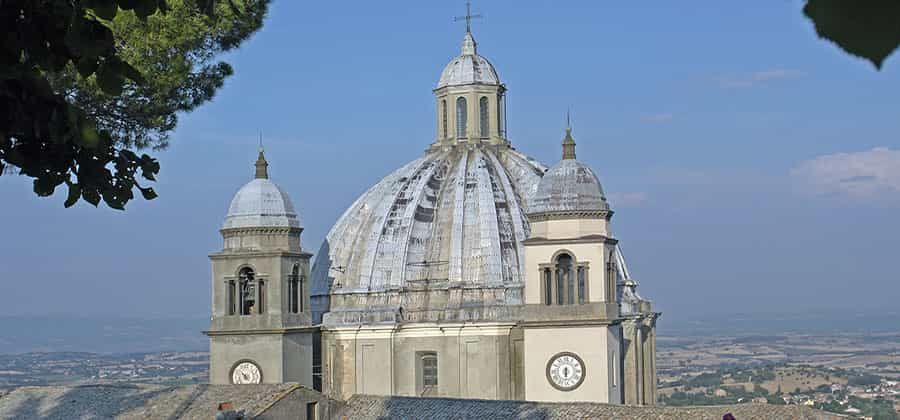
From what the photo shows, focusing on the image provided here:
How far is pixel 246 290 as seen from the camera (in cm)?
4056

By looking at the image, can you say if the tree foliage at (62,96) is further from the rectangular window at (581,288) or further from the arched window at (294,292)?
the arched window at (294,292)

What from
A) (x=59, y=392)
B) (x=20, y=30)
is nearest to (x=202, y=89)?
(x=20, y=30)

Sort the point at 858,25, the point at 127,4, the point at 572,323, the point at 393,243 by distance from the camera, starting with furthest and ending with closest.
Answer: the point at 393,243
the point at 572,323
the point at 127,4
the point at 858,25

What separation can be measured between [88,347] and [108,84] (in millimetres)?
170825

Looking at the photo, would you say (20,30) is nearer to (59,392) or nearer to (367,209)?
(59,392)

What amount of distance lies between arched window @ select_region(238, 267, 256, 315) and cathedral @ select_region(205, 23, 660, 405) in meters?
0.05

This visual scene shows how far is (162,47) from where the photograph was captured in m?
14.7

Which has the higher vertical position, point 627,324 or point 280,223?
point 280,223

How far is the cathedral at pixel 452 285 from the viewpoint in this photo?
1511 inches

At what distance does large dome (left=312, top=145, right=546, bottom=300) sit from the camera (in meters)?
42.7

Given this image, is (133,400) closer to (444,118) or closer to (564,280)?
(564,280)

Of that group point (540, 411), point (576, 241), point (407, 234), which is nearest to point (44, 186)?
point (540, 411)

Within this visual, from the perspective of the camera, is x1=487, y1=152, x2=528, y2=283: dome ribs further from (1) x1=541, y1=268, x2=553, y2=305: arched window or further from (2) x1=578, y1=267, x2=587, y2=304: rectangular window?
(2) x1=578, y1=267, x2=587, y2=304: rectangular window

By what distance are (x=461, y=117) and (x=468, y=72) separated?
4.76 ft
